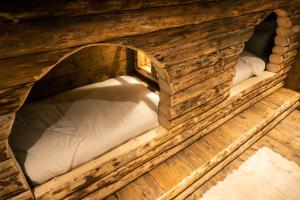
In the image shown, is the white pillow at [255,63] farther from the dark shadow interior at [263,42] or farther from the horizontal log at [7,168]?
the horizontal log at [7,168]

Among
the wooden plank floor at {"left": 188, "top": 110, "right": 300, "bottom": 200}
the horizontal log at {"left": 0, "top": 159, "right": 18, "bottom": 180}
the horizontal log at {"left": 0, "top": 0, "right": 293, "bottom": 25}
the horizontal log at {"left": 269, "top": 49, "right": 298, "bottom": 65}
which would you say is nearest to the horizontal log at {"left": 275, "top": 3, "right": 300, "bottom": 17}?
the horizontal log at {"left": 269, "top": 49, "right": 298, "bottom": 65}

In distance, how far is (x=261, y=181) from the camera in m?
2.99

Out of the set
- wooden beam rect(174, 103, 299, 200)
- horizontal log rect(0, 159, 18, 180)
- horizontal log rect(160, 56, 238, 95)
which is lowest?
wooden beam rect(174, 103, 299, 200)

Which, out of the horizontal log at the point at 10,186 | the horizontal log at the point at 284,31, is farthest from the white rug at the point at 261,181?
the horizontal log at the point at 10,186

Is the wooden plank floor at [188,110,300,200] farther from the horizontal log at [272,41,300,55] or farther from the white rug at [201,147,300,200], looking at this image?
the horizontal log at [272,41,300,55]

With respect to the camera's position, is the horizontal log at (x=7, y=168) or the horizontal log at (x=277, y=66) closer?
the horizontal log at (x=7, y=168)

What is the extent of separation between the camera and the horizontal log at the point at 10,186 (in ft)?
5.23

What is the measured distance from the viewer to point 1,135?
4.74 ft

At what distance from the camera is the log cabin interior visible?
1.42m

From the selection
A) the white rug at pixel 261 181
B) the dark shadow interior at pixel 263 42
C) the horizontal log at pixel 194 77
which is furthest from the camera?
the dark shadow interior at pixel 263 42

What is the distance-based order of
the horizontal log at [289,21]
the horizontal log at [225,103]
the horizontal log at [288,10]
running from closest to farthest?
the horizontal log at [225,103]
the horizontal log at [288,10]
the horizontal log at [289,21]

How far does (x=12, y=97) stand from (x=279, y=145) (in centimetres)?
374

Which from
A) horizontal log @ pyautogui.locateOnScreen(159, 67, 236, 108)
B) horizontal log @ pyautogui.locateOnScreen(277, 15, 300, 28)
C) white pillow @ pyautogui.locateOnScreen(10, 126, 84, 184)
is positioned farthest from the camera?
horizontal log @ pyautogui.locateOnScreen(277, 15, 300, 28)

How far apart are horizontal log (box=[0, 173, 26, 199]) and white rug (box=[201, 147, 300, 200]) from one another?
2067 mm
